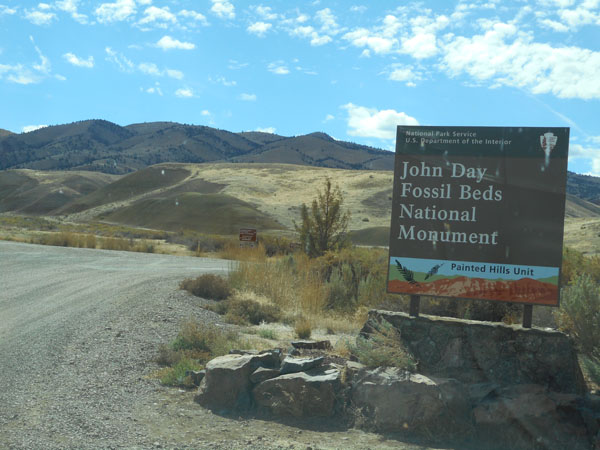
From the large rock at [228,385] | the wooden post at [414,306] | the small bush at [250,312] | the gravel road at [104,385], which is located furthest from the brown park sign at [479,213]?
the small bush at [250,312]

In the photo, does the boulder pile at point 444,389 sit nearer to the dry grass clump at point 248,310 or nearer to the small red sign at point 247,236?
the dry grass clump at point 248,310

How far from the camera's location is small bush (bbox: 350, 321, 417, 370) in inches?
245

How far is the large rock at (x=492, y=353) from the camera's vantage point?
6156mm

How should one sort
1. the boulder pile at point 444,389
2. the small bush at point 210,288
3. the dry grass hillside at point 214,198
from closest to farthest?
the boulder pile at point 444,389, the small bush at point 210,288, the dry grass hillside at point 214,198

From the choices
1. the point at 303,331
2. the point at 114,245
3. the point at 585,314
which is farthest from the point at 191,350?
the point at 114,245

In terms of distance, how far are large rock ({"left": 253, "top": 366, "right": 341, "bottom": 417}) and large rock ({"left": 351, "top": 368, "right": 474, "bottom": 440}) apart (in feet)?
1.04

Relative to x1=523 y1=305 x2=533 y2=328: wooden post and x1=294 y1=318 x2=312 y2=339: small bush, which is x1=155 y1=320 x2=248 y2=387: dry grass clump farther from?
x1=523 y1=305 x2=533 y2=328: wooden post

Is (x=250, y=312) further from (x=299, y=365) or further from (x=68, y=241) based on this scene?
(x=68, y=241)

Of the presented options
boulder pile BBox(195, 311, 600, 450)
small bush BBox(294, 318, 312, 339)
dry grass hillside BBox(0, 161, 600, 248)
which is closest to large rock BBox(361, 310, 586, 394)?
boulder pile BBox(195, 311, 600, 450)

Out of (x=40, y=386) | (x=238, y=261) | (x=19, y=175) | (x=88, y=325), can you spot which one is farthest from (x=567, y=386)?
(x=19, y=175)

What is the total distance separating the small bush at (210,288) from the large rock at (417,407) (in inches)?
336

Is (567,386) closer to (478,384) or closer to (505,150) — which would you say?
(478,384)

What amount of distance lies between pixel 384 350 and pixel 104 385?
3327mm

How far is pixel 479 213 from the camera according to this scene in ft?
22.3
